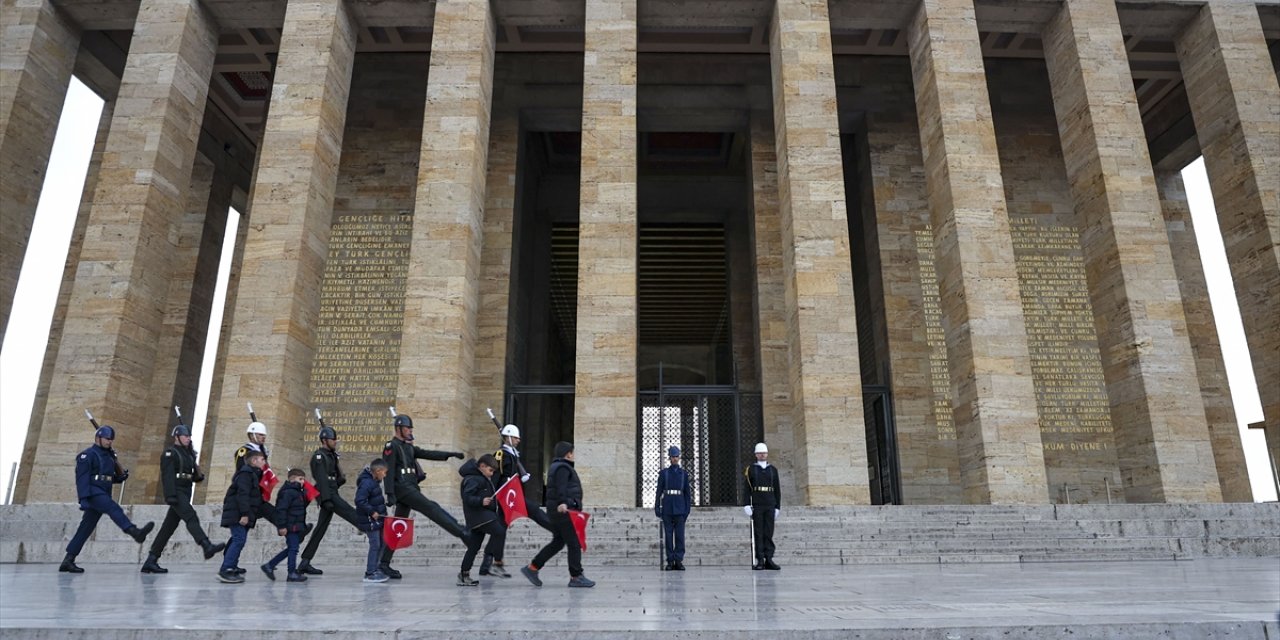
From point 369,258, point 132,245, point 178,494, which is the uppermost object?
point 369,258

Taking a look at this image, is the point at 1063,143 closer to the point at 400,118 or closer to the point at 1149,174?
the point at 1149,174

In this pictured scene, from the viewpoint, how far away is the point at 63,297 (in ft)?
65.1

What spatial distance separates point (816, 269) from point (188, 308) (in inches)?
667

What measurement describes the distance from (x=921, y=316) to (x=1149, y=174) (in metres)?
5.45

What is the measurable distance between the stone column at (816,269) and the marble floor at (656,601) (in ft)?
17.5

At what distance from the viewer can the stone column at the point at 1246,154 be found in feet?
52.9

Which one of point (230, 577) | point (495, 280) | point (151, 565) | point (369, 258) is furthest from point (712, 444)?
point (230, 577)

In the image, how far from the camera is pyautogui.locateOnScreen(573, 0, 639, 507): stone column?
47.4 ft

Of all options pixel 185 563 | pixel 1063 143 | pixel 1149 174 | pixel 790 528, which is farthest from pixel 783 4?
pixel 185 563

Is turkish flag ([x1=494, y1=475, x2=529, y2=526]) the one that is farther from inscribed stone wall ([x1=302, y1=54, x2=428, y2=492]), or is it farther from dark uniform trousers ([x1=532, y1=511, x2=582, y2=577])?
inscribed stone wall ([x1=302, y1=54, x2=428, y2=492])

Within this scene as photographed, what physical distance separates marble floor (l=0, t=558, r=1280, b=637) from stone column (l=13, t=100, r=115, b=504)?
41.0 ft

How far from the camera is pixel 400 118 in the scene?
2094 cm

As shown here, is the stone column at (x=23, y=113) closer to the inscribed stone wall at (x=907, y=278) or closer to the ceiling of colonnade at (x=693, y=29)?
the ceiling of colonnade at (x=693, y=29)

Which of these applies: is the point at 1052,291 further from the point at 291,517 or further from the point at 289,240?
the point at 291,517
